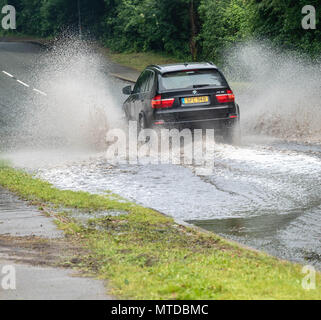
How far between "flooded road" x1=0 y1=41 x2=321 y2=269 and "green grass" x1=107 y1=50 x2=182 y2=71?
2375cm

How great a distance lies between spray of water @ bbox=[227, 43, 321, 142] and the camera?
716 inches

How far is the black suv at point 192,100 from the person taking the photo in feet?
48.7

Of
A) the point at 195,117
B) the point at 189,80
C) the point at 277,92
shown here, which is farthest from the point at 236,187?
the point at 277,92

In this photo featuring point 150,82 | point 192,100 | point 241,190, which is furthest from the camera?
point 150,82

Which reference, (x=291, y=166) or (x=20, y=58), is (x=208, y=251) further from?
(x=20, y=58)

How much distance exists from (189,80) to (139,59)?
27144mm

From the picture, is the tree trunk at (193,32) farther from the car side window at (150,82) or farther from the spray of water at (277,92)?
the car side window at (150,82)

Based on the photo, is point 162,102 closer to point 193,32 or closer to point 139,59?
point 193,32

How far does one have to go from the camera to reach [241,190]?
10844 millimetres

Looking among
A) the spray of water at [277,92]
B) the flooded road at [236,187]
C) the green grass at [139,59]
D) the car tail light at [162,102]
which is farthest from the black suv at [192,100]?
the green grass at [139,59]

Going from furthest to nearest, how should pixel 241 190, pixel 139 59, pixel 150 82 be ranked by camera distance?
1. pixel 139 59
2. pixel 150 82
3. pixel 241 190

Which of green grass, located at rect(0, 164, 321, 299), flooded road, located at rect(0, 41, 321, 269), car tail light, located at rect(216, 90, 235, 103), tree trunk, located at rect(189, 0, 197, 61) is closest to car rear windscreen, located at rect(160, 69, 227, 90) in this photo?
car tail light, located at rect(216, 90, 235, 103)

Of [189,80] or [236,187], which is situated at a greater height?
[189,80]

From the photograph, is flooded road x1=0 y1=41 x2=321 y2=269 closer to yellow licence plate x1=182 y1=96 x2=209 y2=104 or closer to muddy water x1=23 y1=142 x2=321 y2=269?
muddy water x1=23 y1=142 x2=321 y2=269
